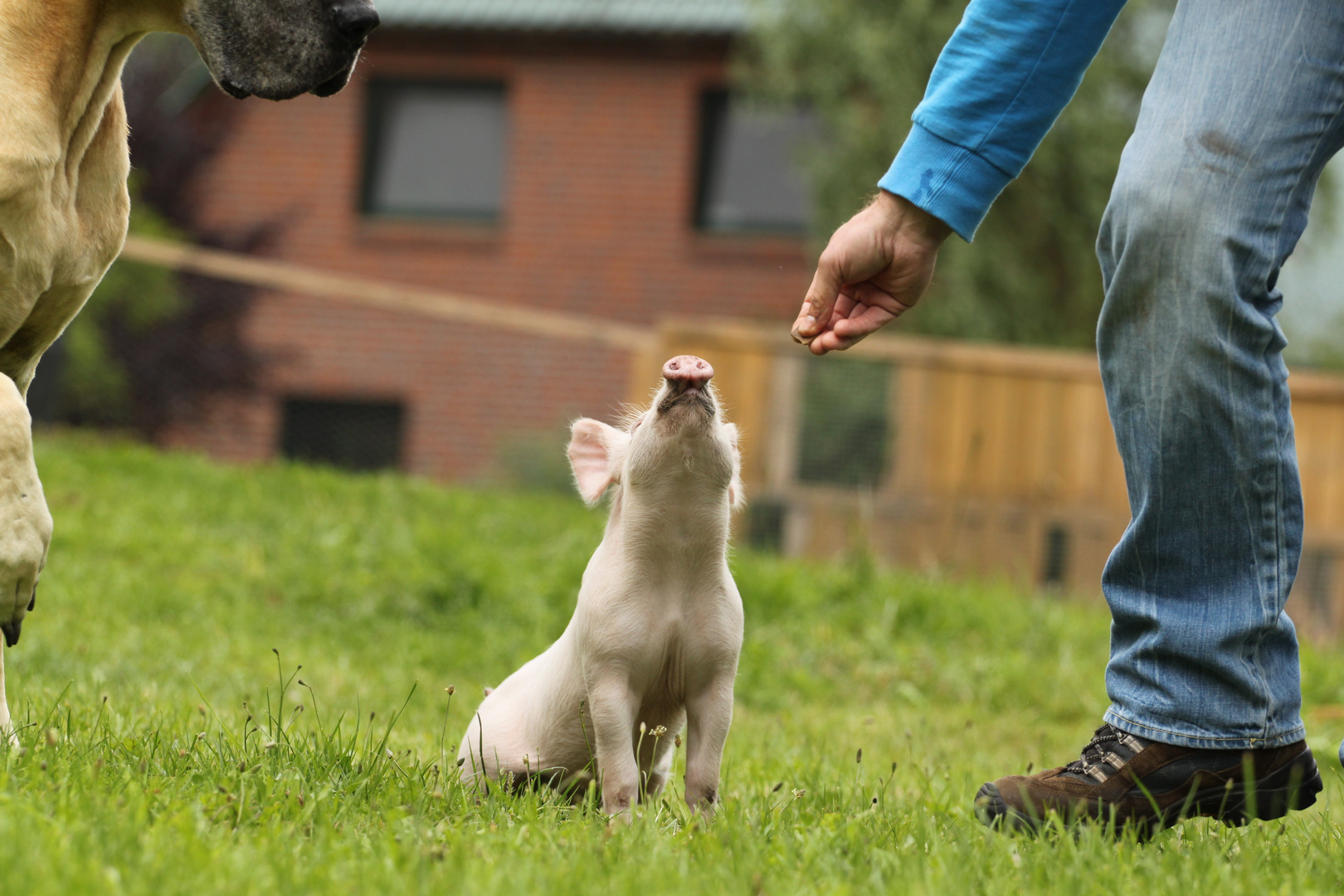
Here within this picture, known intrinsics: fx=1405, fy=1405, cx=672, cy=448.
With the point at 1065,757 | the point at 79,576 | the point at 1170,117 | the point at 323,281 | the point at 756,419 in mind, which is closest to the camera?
the point at 1170,117

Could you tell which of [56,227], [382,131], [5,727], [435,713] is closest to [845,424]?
[435,713]

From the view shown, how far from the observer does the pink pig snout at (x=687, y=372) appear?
2.77 m

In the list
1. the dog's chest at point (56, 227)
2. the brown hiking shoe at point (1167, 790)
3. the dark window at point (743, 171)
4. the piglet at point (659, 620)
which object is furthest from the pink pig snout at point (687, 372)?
the dark window at point (743, 171)

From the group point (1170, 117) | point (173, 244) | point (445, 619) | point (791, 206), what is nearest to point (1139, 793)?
point (1170, 117)

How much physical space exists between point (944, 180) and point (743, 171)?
12389 mm

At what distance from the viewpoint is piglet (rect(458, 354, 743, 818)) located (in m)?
2.83

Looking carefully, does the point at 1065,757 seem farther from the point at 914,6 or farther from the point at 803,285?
the point at 803,285

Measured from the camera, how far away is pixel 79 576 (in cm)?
616

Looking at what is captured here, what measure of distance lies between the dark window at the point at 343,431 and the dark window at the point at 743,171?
397 centimetres

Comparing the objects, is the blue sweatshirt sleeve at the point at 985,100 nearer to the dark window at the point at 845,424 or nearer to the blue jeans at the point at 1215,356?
the blue jeans at the point at 1215,356

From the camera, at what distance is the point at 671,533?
291 centimetres

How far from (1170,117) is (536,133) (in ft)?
41.8

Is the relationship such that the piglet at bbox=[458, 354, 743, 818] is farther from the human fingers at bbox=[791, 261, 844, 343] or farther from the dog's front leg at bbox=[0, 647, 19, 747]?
the dog's front leg at bbox=[0, 647, 19, 747]

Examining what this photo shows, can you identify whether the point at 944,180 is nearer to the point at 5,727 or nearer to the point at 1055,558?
the point at 5,727
